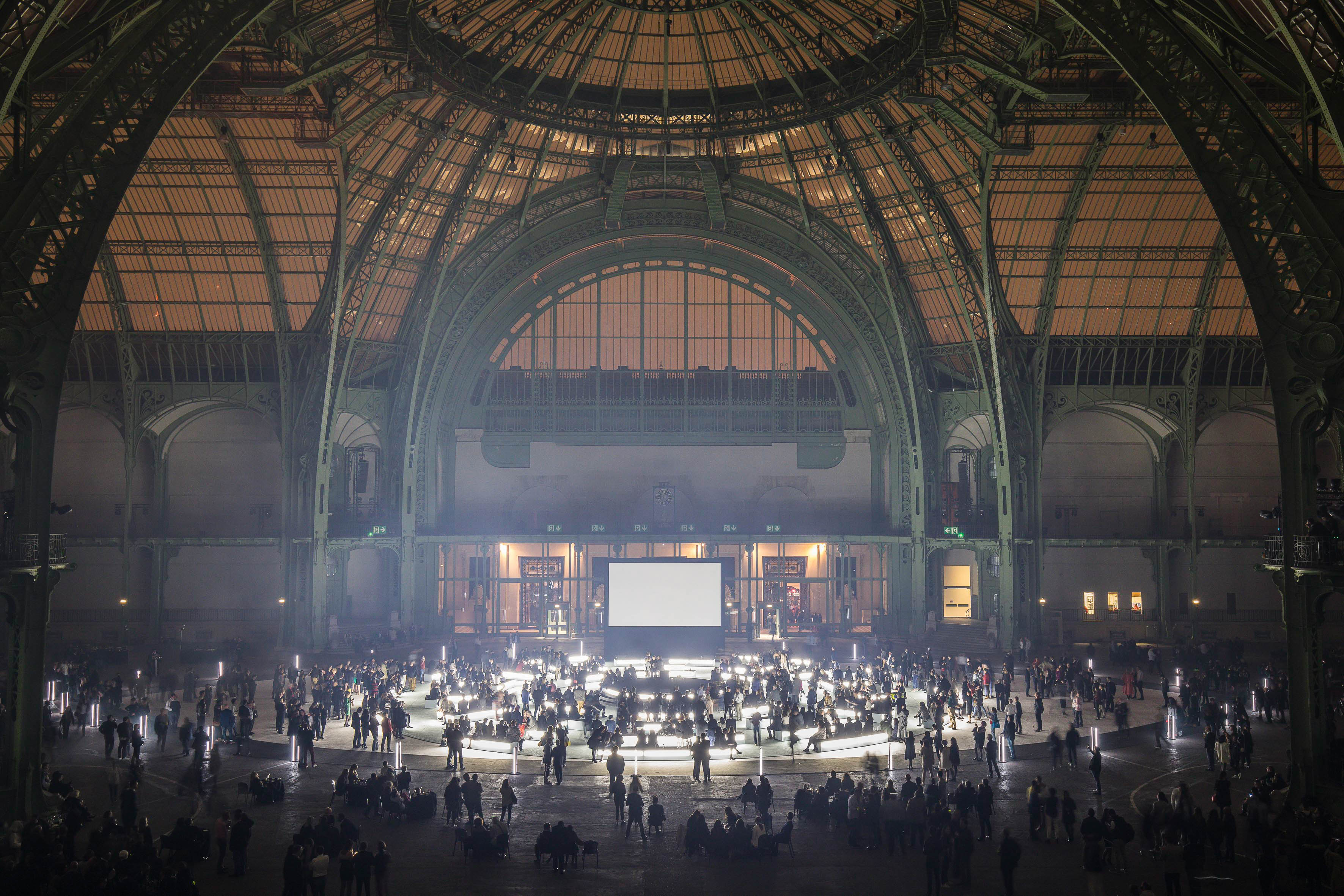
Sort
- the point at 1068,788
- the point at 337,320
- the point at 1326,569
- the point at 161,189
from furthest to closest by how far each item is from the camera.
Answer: the point at 337,320, the point at 161,189, the point at 1068,788, the point at 1326,569


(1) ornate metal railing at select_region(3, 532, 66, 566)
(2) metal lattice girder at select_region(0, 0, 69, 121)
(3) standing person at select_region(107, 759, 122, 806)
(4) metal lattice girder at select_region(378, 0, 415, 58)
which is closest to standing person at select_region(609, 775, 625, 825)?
A: (3) standing person at select_region(107, 759, 122, 806)

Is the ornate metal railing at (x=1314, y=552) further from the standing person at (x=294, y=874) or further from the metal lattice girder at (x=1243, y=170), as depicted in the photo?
the standing person at (x=294, y=874)

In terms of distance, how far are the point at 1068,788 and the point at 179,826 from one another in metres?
20.7

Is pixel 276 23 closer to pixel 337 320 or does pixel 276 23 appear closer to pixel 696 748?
pixel 337 320

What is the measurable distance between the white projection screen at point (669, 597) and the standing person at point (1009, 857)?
30011mm

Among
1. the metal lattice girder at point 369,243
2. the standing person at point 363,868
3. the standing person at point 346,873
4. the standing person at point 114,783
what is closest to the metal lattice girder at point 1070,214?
the metal lattice girder at point 369,243

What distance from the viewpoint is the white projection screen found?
159ft

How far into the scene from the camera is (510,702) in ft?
113

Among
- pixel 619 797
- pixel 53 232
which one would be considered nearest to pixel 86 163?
pixel 53 232

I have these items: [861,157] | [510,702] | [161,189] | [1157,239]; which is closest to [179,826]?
[510,702]

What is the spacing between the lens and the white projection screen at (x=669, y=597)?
48.5m

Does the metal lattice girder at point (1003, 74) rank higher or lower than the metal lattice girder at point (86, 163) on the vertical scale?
higher

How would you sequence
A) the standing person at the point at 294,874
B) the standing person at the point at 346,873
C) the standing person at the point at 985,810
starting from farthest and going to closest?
the standing person at the point at 985,810 → the standing person at the point at 346,873 → the standing person at the point at 294,874

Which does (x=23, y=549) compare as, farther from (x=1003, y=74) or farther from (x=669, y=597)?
(x=1003, y=74)
